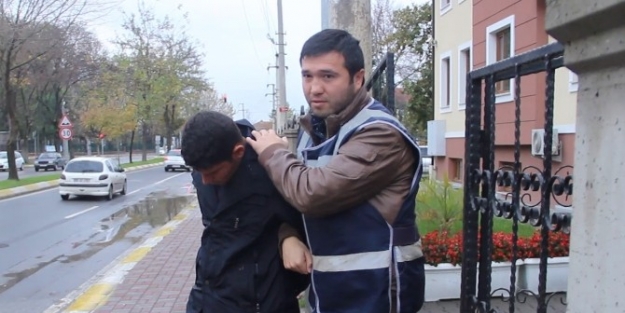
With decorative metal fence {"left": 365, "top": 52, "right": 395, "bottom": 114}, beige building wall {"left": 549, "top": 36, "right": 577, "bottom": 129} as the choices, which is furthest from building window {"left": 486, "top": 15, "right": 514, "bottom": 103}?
decorative metal fence {"left": 365, "top": 52, "right": 395, "bottom": 114}

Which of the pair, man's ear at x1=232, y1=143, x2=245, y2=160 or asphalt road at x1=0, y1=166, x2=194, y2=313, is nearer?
man's ear at x1=232, y1=143, x2=245, y2=160

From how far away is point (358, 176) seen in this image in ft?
5.71

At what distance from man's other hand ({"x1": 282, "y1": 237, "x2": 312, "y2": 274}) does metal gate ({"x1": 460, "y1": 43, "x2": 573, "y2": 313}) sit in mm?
580

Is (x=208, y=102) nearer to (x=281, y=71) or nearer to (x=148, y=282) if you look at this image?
(x=281, y=71)

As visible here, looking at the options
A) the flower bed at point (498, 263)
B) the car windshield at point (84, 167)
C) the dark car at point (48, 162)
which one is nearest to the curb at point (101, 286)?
the flower bed at point (498, 263)

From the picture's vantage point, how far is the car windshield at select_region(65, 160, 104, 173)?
63.6 ft

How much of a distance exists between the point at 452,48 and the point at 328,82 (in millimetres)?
15930

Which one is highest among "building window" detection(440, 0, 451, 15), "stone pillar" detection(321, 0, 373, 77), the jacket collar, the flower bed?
"building window" detection(440, 0, 451, 15)

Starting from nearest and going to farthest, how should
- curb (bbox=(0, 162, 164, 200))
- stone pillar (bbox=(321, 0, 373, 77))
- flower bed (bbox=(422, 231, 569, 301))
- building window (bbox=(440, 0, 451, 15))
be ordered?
stone pillar (bbox=(321, 0, 373, 77)) → flower bed (bbox=(422, 231, 569, 301)) → building window (bbox=(440, 0, 451, 15)) → curb (bbox=(0, 162, 164, 200))

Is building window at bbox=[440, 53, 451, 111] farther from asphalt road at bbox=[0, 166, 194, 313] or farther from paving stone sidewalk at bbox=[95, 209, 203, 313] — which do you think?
paving stone sidewalk at bbox=[95, 209, 203, 313]

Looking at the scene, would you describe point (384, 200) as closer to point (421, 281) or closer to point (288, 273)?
point (421, 281)

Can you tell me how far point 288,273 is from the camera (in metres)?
Result: 2.38

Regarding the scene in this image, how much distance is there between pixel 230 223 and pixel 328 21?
3.11m

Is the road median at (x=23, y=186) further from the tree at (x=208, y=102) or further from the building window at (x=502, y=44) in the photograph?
the tree at (x=208, y=102)
